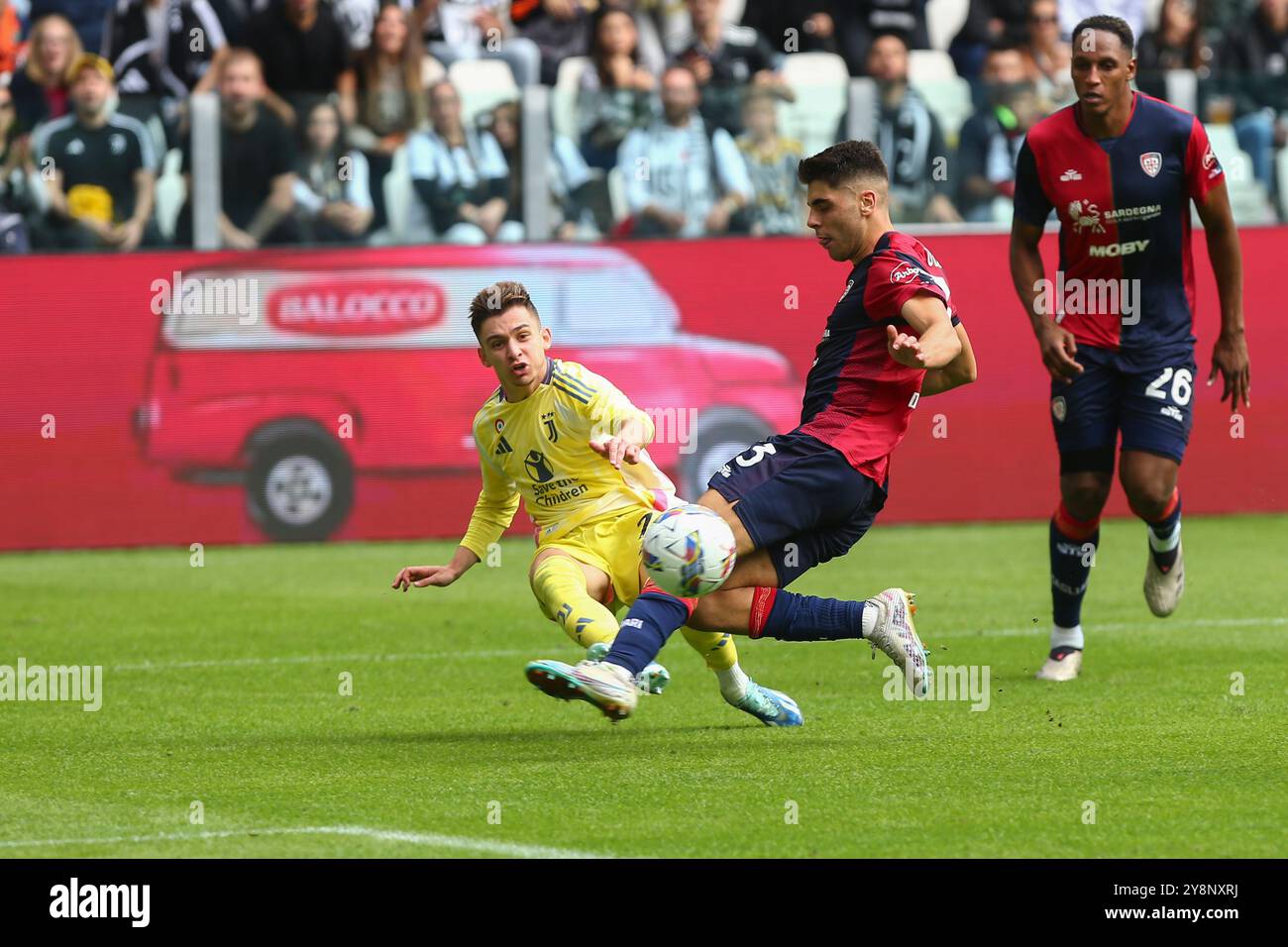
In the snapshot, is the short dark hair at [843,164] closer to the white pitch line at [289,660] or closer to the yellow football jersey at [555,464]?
the yellow football jersey at [555,464]

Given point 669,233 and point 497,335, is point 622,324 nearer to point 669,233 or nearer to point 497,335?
point 669,233

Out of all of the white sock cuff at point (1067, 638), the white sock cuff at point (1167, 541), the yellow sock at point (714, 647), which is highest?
the white sock cuff at point (1167, 541)

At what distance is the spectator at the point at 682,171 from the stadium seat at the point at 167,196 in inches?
124

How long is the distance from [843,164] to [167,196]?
9.18 m

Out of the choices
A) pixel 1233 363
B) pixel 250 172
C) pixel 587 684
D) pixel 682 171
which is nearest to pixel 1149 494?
pixel 1233 363

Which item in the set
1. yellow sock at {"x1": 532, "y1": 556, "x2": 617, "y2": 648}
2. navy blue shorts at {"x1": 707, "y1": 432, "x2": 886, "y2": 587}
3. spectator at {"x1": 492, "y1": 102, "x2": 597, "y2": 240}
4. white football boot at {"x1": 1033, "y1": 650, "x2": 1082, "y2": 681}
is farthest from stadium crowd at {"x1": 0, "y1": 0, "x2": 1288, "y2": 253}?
navy blue shorts at {"x1": 707, "y1": 432, "x2": 886, "y2": 587}

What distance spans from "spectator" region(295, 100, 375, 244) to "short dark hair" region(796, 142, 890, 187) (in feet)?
28.7

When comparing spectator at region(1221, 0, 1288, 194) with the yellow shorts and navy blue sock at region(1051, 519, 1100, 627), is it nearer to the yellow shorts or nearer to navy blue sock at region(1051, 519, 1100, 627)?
navy blue sock at region(1051, 519, 1100, 627)

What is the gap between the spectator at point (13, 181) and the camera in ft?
48.9

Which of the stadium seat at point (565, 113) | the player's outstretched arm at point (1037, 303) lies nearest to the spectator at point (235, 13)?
the stadium seat at point (565, 113)

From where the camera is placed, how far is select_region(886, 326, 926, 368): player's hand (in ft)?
20.6

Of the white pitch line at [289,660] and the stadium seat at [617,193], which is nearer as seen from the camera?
the white pitch line at [289,660]

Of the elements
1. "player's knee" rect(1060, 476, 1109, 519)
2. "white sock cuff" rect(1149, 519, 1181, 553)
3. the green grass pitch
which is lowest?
the green grass pitch

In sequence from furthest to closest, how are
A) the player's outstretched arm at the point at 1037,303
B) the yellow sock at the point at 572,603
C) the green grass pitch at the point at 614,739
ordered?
the player's outstretched arm at the point at 1037,303 → the yellow sock at the point at 572,603 → the green grass pitch at the point at 614,739
